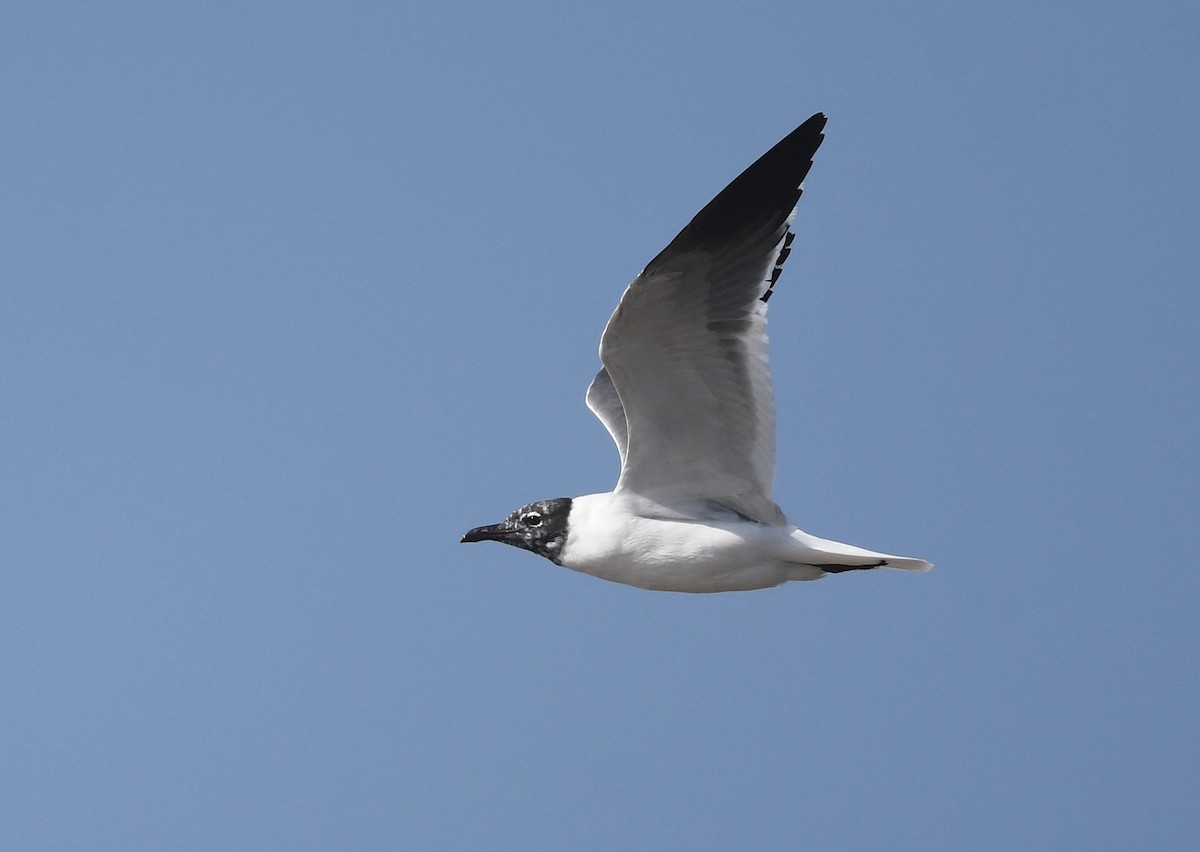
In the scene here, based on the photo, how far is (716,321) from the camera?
7906 mm

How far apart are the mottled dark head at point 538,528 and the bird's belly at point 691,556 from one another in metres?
0.28

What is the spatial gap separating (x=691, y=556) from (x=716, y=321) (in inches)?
50.6

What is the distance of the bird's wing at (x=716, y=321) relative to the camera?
7.82 meters

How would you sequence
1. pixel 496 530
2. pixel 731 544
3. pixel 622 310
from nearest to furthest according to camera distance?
1. pixel 622 310
2. pixel 731 544
3. pixel 496 530

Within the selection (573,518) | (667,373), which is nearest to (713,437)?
(667,373)

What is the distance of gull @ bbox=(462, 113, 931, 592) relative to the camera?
7863 mm

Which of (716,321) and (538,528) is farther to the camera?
(538,528)

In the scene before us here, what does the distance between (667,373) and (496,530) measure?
181 cm

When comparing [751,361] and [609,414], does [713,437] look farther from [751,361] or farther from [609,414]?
[609,414]

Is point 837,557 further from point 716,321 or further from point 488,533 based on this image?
point 488,533

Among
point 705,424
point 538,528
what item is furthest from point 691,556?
point 538,528

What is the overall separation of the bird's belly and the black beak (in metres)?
0.78

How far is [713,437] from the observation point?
826cm

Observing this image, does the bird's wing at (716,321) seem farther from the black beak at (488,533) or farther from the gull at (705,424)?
the black beak at (488,533)
